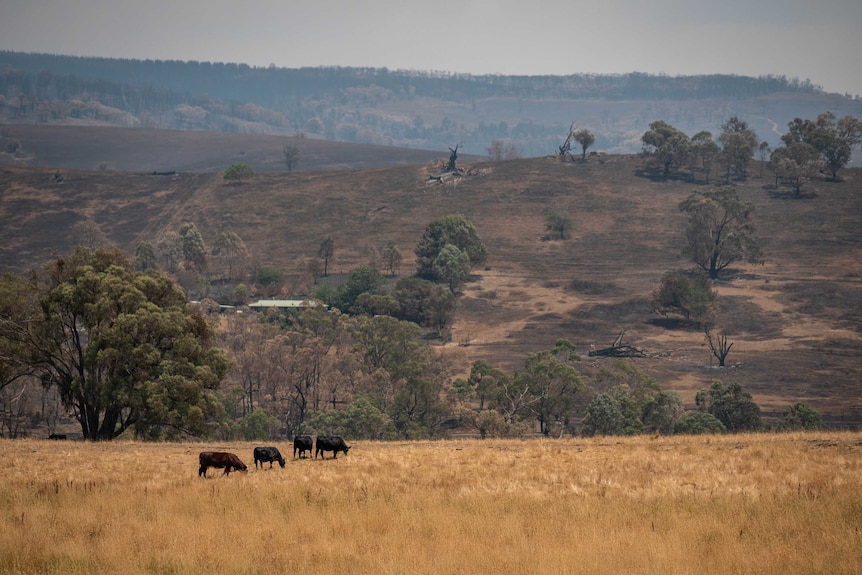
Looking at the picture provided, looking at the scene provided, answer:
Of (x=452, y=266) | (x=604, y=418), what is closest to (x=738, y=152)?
(x=452, y=266)

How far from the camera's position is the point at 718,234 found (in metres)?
131

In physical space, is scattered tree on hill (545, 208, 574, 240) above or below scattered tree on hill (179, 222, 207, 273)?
above

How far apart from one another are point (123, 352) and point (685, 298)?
8140cm

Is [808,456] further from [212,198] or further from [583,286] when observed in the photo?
[212,198]

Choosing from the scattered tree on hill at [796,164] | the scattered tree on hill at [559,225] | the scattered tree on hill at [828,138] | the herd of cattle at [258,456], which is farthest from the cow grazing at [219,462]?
the scattered tree on hill at [828,138]

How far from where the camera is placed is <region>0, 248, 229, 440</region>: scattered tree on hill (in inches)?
1668

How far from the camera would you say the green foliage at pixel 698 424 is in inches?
2383

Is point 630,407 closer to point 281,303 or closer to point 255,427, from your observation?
point 255,427

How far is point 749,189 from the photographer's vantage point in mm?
169500

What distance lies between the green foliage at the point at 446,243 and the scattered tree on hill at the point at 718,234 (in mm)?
31533

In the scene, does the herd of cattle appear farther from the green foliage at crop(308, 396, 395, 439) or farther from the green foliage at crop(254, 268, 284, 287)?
the green foliage at crop(254, 268, 284, 287)

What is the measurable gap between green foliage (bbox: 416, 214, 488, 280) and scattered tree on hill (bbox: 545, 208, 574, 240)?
1987cm

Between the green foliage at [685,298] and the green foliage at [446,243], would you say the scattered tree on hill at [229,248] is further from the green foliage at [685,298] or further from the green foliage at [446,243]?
the green foliage at [685,298]

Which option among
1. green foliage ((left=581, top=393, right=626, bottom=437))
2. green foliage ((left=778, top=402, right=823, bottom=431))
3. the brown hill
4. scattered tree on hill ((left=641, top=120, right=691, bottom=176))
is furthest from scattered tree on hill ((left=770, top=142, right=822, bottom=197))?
green foliage ((left=581, top=393, right=626, bottom=437))
